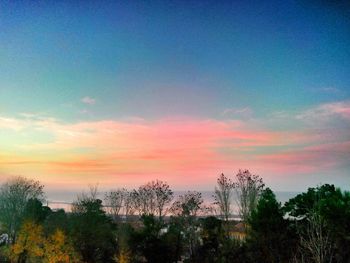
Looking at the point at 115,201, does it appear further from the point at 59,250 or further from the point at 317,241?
the point at 317,241

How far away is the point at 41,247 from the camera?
26469mm

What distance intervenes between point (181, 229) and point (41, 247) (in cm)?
1118

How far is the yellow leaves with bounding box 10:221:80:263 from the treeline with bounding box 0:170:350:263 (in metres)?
0.07

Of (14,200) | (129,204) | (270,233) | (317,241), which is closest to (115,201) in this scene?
(129,204)

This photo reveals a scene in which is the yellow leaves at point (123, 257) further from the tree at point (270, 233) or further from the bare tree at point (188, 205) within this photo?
the tree at point (270, 233)

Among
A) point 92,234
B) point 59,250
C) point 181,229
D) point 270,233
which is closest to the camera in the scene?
point 270,233

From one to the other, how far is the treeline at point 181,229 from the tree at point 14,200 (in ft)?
0.26

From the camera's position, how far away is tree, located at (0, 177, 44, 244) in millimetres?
31797

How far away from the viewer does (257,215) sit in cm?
2136

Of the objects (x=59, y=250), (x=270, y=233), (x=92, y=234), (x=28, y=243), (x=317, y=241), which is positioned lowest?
(x=59, y=250)

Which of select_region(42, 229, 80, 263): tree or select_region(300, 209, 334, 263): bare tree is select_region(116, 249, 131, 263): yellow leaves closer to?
select_region(42, 229, 80, 263): tree

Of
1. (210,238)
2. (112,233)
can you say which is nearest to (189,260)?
(210,238)

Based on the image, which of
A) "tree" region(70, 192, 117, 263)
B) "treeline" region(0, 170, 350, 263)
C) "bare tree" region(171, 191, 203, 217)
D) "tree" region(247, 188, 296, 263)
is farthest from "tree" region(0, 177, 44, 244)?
"tree" region(247, 188, 296, 263)

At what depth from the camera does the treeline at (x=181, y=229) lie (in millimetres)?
18084
